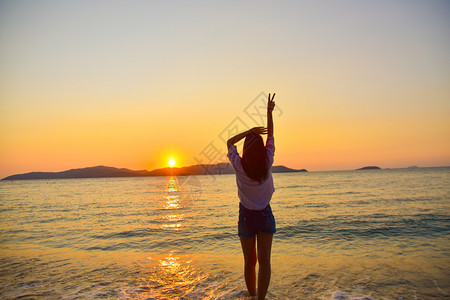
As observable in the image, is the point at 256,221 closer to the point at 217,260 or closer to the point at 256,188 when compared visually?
the point at 256,188

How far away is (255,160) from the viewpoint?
3.67 m

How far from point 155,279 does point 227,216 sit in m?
10.7

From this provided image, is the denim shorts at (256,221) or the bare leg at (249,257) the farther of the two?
the bare leg at (249,257)

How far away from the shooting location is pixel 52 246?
1062cm

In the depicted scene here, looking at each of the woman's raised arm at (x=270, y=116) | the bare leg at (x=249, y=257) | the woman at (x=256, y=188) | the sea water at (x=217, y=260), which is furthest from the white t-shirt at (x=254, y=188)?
the sea water at (x=217, y=260)

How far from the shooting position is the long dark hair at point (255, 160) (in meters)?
3.68

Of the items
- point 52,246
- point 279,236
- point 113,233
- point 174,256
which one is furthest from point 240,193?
point 113,233

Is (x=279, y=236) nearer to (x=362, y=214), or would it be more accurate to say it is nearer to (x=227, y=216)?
(x=227, y=216)

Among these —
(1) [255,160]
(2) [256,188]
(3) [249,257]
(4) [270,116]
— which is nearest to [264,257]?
(3) [249,257]

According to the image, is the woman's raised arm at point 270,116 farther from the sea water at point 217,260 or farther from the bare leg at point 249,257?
the sea water at point 217,260

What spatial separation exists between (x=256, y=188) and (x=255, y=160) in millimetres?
415

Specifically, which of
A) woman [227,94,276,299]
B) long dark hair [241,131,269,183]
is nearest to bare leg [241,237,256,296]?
woman [227,94,276,299]

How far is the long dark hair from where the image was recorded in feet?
12.1

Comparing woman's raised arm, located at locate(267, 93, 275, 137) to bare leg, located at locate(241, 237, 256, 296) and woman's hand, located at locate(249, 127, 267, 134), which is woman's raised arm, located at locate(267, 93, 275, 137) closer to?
woman's hand, located at locate(249, 127, 267, 134)
